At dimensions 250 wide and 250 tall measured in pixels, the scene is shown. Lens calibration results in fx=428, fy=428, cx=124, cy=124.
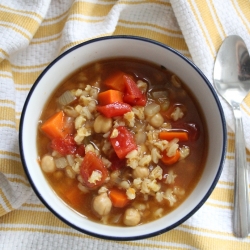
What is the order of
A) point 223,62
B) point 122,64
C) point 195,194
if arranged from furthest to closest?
point 223,62, point 122,64, point 195,194

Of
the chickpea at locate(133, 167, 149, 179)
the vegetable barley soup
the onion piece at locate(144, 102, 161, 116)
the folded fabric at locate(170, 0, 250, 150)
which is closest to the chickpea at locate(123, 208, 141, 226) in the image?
the vegetable barley soup

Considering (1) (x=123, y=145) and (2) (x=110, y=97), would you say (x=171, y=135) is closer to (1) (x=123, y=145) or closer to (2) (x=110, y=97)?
(1) (x=123, y=145)

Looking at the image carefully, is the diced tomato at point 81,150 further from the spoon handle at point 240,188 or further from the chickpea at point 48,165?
the spoon handle at point 240,188

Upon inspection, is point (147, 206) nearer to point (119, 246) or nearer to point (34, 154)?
point (119, 246)

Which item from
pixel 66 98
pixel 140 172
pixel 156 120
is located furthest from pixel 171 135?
pixel 66 98

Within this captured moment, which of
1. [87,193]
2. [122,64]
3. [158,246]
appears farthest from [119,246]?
[122,64]

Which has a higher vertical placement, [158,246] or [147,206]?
[147,206]
